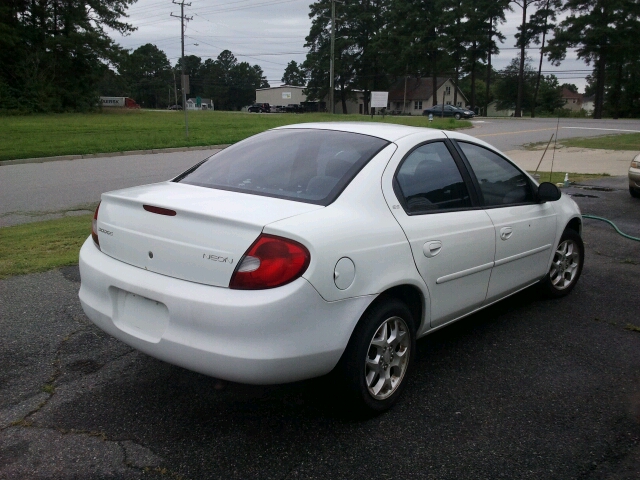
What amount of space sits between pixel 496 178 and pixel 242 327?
8.31 ft

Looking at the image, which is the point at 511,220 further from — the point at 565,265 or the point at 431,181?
the point at 565,265

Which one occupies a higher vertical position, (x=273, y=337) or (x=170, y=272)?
(x=170, y=272)

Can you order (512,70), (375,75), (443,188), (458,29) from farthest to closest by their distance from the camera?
1. (512,70)
2. (375,75)
3. (458,29)
4. (443,188)

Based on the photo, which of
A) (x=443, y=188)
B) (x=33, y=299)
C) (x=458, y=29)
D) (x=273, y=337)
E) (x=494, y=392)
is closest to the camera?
(x=273, y=337)

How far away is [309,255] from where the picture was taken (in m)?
2.89

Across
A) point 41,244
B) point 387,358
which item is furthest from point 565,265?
point 41,244

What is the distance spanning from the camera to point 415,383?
12.4 feet

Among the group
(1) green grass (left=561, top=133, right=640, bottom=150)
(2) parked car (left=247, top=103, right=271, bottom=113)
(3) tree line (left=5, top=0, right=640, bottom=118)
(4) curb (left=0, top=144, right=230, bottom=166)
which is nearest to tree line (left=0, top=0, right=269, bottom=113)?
(3) tree line (left=5, top=0, right=640, bottom=118)

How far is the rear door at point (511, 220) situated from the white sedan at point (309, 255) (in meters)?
0.02

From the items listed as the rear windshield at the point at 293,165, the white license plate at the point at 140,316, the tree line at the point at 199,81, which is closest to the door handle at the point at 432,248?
the rear windshield at the point at 293,165

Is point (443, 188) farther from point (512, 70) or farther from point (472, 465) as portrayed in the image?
point (512, 70)

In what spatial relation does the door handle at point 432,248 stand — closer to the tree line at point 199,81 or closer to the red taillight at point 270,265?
the red taillight at point 270,265

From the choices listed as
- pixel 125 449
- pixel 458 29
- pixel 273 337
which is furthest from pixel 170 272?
pixel 458 29

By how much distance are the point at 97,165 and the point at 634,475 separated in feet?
51.6
